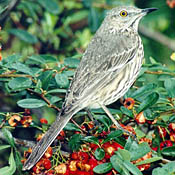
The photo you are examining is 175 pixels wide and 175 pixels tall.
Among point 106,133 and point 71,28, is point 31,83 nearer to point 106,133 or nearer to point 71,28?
point 106,133

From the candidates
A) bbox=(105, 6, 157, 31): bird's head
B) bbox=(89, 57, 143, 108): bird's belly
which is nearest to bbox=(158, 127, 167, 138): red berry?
bbox=(89, 57, 143, 108): bird's belly

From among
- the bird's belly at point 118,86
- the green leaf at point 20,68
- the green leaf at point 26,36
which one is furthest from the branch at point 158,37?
the green leaf at point 20,68

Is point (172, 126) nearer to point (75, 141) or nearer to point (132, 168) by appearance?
point (132, 168)

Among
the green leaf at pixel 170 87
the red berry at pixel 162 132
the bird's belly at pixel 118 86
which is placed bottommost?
the bird's belly at pixel 118 86

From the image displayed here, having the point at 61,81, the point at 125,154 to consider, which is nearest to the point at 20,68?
the point at 61,81

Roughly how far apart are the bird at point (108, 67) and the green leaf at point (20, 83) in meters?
0.43

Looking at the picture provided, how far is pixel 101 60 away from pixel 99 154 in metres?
1.63

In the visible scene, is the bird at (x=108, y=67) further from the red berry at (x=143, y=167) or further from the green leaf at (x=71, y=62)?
the red berry at (x=143, y=167)

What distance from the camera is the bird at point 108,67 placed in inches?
163

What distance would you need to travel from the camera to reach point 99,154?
3227 millimetres

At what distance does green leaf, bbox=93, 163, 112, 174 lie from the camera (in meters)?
3.07

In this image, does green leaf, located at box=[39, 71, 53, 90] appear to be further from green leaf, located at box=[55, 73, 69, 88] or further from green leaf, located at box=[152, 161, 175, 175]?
green leaf, located at box=[152, 161, 175, 175]

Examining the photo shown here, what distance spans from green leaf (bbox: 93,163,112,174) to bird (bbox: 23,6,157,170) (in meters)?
0.65

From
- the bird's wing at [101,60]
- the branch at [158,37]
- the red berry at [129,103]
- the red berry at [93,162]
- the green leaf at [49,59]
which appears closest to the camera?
the red berry at [93,162]
